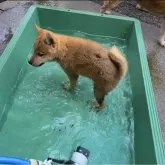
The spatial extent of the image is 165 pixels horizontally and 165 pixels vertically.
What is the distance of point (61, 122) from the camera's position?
2754mm

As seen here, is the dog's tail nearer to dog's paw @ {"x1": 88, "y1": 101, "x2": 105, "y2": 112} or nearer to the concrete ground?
dog's paw @ {"x1": 88, "y1": 101, "x2": 105, "y2": 112}

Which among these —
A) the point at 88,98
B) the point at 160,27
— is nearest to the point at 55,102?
the point at 88,98

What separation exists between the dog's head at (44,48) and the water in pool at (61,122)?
0.43 m

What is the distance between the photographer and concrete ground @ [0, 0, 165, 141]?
3.46 meters

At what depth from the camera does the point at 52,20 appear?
381 centimetres

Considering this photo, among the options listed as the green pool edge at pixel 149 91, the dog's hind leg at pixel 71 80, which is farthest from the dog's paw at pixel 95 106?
the green pool edge at pixel 149 91

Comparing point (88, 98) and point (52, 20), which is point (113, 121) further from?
point (52, 20)

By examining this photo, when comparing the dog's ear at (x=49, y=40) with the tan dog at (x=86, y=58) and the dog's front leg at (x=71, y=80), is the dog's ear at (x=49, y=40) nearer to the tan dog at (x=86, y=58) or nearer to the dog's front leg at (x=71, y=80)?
the tan dog at (x=86, y=58)

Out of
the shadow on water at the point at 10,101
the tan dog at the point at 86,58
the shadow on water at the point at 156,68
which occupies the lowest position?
the shadow on water at the point at 156,68

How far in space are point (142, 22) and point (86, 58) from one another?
218cm

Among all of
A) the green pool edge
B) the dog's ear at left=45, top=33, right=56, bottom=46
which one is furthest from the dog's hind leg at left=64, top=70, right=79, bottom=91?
the green pool edge

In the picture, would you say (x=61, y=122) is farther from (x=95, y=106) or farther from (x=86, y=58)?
(x=86, y=58)

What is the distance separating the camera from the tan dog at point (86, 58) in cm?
250

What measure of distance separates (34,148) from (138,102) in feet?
3.25
